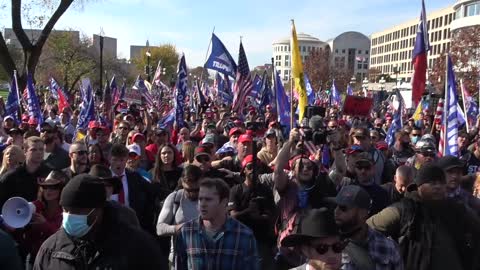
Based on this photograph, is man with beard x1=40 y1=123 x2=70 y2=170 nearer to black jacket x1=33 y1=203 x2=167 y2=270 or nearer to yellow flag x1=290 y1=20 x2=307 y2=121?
yellow flag x1=290 y1=20 x2=307 y2=121

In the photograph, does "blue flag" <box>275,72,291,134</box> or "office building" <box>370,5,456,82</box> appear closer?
"blue flag" <box>275,72,291,134</box>

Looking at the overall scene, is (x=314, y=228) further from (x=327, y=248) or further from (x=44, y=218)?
(x=44, y=218)

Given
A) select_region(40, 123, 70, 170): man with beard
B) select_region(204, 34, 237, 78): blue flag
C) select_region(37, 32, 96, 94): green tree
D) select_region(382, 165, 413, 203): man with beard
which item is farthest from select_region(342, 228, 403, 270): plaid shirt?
select_region(37, 32, 96, 94): green tree

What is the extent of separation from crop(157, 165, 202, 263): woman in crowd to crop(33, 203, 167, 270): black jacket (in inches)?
79.8

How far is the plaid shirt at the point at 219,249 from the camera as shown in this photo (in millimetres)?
3973

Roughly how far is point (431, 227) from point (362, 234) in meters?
0.75

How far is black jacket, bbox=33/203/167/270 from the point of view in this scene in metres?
3.02

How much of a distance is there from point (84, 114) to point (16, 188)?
24.7ft

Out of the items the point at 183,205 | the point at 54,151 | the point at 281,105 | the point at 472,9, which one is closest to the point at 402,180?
the point at 183,205

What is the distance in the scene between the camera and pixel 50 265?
311cm

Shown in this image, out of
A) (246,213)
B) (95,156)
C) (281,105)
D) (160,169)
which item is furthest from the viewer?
(281,105)

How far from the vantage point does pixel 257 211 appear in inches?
201

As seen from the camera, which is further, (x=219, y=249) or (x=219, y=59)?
(x=219, y=59)

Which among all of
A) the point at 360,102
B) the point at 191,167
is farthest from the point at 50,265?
the point at 360,102
